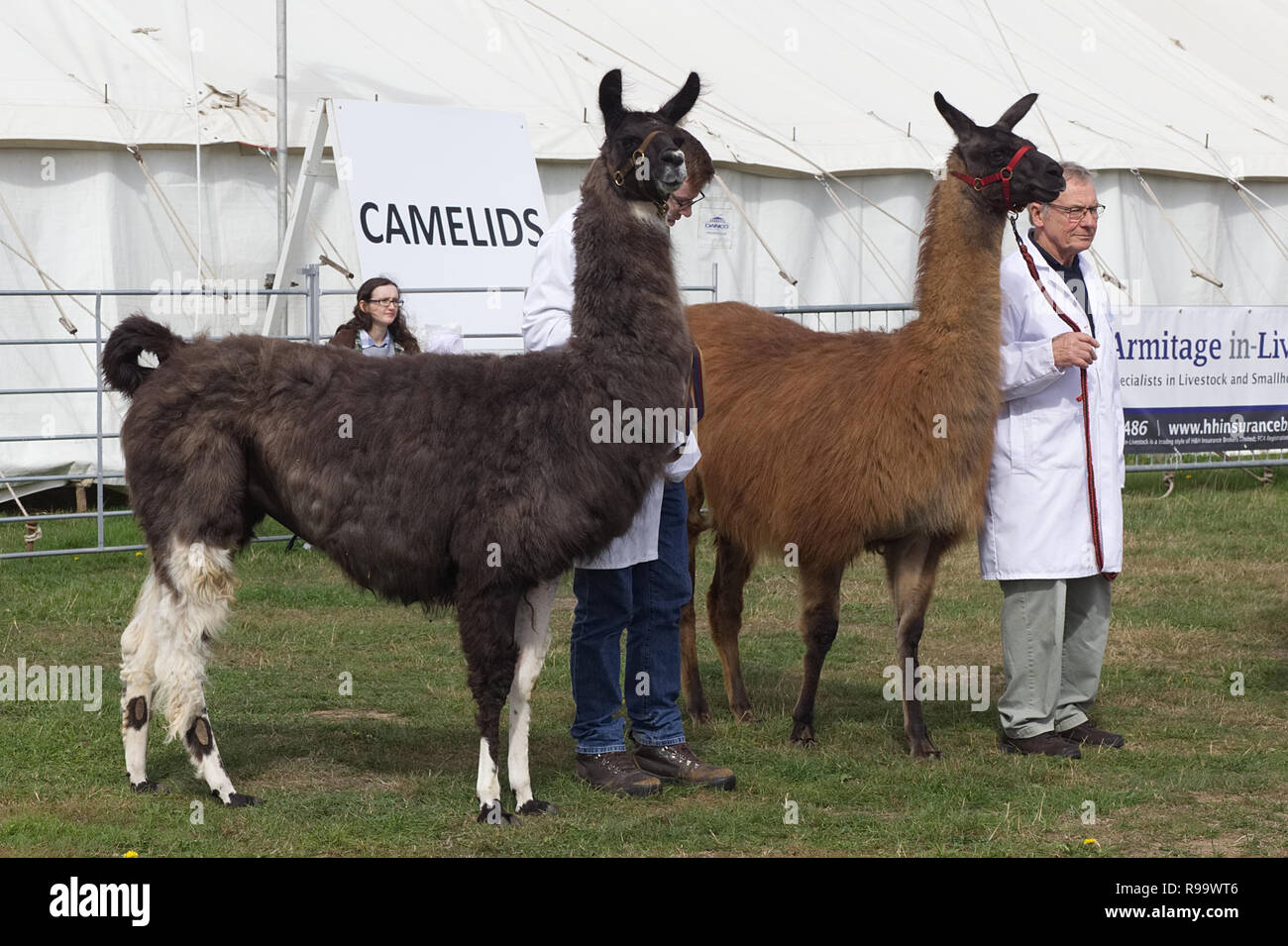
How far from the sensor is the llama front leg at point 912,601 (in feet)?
18.3

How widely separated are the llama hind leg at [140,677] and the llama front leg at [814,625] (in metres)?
2.36

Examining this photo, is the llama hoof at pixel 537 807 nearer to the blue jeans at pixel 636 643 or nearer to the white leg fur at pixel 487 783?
the white leg fur at pixel 487 783

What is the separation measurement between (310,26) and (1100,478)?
943 centimetres

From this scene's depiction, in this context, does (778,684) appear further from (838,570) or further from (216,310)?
(216,310)

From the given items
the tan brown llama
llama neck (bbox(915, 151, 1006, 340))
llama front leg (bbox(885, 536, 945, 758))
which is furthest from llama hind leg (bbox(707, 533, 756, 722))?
llama neck (bbox(915, 151, 1006, 340))

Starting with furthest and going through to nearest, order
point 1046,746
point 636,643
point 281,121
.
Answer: point 281,121
point 1046,746
point 636,643

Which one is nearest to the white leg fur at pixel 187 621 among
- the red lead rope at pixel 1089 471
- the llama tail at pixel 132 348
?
the llama tail at pixel 132 348

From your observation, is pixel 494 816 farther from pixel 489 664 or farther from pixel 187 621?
pixel 187 621

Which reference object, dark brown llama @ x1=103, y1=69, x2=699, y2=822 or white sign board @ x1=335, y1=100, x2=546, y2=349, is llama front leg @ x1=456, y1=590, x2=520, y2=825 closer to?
dark brown llama @ x1=103, y1=69, x2=699, y2=822

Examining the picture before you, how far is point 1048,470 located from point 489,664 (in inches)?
86.1

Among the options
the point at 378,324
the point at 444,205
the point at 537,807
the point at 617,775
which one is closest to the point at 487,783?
the point at 537,807

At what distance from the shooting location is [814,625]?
5.74m

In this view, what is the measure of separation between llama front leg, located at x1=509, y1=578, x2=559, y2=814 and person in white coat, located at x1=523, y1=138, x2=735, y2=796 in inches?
7.9
